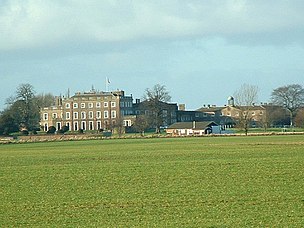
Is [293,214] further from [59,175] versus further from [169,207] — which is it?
[59,175]

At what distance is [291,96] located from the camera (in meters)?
156

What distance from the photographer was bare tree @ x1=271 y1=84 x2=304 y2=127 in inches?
6142

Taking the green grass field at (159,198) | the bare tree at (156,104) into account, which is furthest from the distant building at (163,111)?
the green grass field at (159,198)

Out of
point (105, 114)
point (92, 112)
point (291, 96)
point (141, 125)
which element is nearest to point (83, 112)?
point (92, 112)

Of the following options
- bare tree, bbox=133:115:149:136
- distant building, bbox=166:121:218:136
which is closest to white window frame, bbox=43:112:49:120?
bare tree, bbox=133:115:149:136

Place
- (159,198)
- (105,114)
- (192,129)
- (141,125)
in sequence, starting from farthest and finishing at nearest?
(105,114) → (192,129) → (141,125) → (159,198)

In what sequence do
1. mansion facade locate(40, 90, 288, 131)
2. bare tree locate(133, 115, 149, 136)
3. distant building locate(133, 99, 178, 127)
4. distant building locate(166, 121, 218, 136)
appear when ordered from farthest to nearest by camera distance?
mansion facade locate(40, 90, 288, 131) < distant building locate(133, 99, 178, 127) < distant building locate(166, 121, 218, 136) < bare tree locate(133, 115, 149, 136)

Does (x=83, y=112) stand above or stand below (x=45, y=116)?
above

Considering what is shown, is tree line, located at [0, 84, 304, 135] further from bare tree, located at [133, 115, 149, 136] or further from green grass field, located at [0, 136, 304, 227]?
green grass field, located at [0, 136, 304, 227]

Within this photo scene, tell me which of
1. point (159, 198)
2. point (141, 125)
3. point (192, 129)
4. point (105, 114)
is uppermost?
point (105, 114)

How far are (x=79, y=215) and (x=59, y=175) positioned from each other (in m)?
14.6

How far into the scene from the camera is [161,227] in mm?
15664

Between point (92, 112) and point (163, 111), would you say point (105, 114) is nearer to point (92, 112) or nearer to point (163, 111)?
point (92, 112)

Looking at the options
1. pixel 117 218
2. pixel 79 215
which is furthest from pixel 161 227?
pixel 79 215
